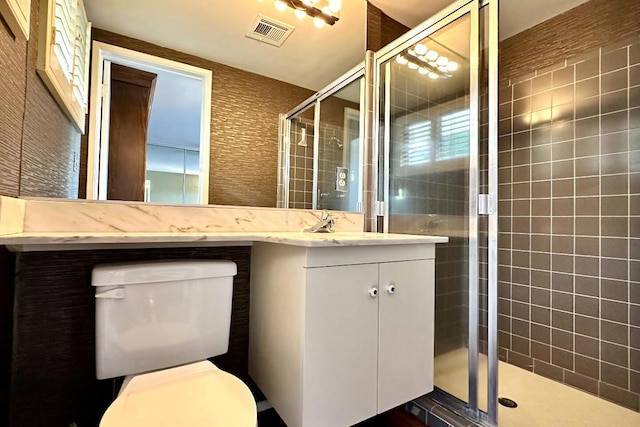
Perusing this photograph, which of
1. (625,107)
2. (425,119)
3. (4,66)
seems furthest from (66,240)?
(625,107)

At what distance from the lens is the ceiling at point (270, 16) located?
4.11ft

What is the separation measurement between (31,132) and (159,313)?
71 cm

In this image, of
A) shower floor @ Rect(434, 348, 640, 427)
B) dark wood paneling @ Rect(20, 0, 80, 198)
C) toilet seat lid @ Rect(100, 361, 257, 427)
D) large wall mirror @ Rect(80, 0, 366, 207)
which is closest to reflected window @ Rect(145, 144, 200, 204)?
large wall mirror @ Rect(80, 0, 366, 207)

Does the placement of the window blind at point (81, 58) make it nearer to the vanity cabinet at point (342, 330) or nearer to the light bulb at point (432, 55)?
the vanity cabinet at point (342, 330)

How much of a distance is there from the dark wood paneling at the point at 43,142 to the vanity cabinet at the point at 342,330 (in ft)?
2.51

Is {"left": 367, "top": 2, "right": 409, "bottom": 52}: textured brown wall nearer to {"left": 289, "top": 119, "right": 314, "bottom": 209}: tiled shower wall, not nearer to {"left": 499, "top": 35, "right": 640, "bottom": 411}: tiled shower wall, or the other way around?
{"left": 289, "top": 119, "right": 314, "bottom": 209}: tiled shower wall

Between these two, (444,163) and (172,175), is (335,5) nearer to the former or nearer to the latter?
(444,163)

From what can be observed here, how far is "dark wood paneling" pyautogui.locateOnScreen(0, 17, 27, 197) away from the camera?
2.62ft

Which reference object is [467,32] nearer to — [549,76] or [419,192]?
[419,192]

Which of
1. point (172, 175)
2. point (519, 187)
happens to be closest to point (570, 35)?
point (519, 187)

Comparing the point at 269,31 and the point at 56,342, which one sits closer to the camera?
the point at 56,342

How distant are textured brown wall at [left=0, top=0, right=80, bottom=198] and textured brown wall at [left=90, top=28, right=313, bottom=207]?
0.44 m

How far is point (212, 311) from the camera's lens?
1.10 metres

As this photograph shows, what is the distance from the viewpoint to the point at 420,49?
1.67 metres
